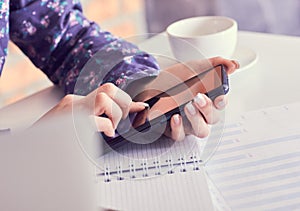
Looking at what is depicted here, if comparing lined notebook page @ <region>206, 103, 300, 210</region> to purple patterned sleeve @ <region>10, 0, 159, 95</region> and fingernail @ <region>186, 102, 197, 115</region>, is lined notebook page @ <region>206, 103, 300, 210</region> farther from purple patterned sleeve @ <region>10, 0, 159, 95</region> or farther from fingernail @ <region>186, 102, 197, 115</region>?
purple patterned sleeve @ <region>10, 0, 159, 95</region>

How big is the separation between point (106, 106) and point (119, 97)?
0.03 m

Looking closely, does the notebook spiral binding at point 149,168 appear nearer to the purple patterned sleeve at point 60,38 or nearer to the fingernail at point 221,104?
the fingernail at point 221,104

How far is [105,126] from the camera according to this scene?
517mm

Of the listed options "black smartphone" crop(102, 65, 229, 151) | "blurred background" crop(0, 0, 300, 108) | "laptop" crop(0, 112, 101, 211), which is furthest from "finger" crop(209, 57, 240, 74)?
"blurred background" crop(0, 0, 300, 108)

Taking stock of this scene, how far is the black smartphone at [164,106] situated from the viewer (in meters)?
0.55

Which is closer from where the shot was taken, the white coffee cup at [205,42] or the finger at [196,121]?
the finger at [196,121]

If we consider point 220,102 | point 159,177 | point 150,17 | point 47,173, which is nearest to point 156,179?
point 159,177

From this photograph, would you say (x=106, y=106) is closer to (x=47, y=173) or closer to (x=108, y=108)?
(x=108, y=108)

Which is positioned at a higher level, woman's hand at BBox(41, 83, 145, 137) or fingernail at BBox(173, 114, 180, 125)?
woman's hand at BBox(41, 83, 145, 137)

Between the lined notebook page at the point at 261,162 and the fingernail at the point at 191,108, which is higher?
the fingernail at the point at 191,108

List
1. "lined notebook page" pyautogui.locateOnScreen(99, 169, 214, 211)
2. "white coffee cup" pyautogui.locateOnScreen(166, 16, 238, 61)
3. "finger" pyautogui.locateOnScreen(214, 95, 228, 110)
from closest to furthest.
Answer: "lined notebook page" pyautogui.locateOnScreen(99, 169, 214, 211) < "finger" pyautogui.locateOnScreen(214, 95, 228, 110) < "white coffee cup" pyautogui.locateOnScreen(166, 16, 238, 61)

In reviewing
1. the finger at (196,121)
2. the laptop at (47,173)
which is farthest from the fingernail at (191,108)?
the laptop at (47,173)

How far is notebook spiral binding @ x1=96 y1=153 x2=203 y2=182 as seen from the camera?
1.72 ft

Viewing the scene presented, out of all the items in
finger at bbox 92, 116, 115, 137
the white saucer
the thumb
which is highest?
finger at bbox 92, 116, 115, 137
